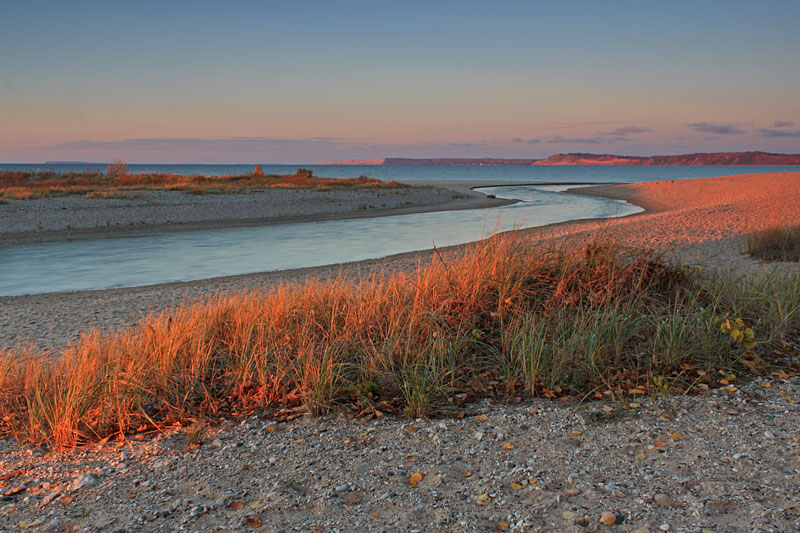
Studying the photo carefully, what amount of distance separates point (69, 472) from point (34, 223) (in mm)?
21464

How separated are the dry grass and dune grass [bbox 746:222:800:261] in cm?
2860

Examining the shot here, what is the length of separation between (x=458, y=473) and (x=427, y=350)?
5.11 feet

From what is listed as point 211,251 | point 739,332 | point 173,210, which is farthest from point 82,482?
point 173,210

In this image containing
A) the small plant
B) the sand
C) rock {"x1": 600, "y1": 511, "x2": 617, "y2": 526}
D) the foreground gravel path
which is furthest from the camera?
the sand

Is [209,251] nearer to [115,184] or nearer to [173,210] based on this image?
[173,210]

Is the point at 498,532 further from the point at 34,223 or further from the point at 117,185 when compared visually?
the point at 117,185

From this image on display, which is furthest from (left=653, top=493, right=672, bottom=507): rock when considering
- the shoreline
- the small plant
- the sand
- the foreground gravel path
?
the shoreline

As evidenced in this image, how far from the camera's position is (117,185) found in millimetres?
36969

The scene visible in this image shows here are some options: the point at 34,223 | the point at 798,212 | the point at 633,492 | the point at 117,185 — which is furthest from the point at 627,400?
the point at 117,185

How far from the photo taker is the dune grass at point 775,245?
38.0 ft

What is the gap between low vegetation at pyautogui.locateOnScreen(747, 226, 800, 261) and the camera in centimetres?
1159

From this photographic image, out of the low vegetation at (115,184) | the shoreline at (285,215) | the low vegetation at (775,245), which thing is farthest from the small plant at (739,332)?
the low vegetation at (115,184)

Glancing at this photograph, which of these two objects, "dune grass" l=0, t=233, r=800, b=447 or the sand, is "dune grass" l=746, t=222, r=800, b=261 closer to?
the sand

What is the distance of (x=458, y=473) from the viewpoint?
344 centimetres
